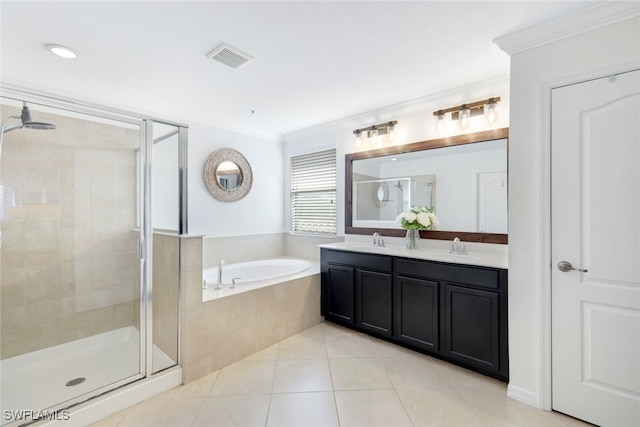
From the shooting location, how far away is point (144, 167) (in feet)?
7.09

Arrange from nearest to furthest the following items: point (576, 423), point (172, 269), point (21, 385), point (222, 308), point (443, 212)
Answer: point (576, 423) < point (21, 385) < point (172, 269) < point (222, 308) < point (443, 212)

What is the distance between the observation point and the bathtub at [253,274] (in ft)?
8.79

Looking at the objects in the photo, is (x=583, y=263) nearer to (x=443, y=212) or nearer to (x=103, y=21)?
(x=443, y=212)

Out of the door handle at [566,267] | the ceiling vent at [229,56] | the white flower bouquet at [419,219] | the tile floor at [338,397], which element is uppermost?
the ceiling vent at [229,56]

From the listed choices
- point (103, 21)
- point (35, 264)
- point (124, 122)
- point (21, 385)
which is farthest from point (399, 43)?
point (21, 385)

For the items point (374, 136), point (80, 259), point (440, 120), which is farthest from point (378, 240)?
point (80, 259)

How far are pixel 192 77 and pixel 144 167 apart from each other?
0.90 meters

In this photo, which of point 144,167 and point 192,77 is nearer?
point 144,167

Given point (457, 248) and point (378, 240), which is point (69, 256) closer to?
point (378, 240)

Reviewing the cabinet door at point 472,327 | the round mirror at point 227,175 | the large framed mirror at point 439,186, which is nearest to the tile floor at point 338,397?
the cabinet door at point 472,327

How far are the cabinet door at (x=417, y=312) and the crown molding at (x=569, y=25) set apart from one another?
183 cm

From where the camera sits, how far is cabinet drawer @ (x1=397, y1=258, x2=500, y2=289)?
216cm

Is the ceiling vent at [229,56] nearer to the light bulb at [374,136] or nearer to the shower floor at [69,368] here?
the light bulb at [374,136]

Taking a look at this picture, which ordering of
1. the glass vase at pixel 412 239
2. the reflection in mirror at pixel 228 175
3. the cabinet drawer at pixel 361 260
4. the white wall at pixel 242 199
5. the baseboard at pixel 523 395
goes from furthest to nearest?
1. the reflection in mirror at pixel 228 175
2. the white wall at pixel 242 199
3. the glass vase at pixel 412 239
4. the cabinet drawer at pixel 361 260
5. the baseboard at pixel 523 395
